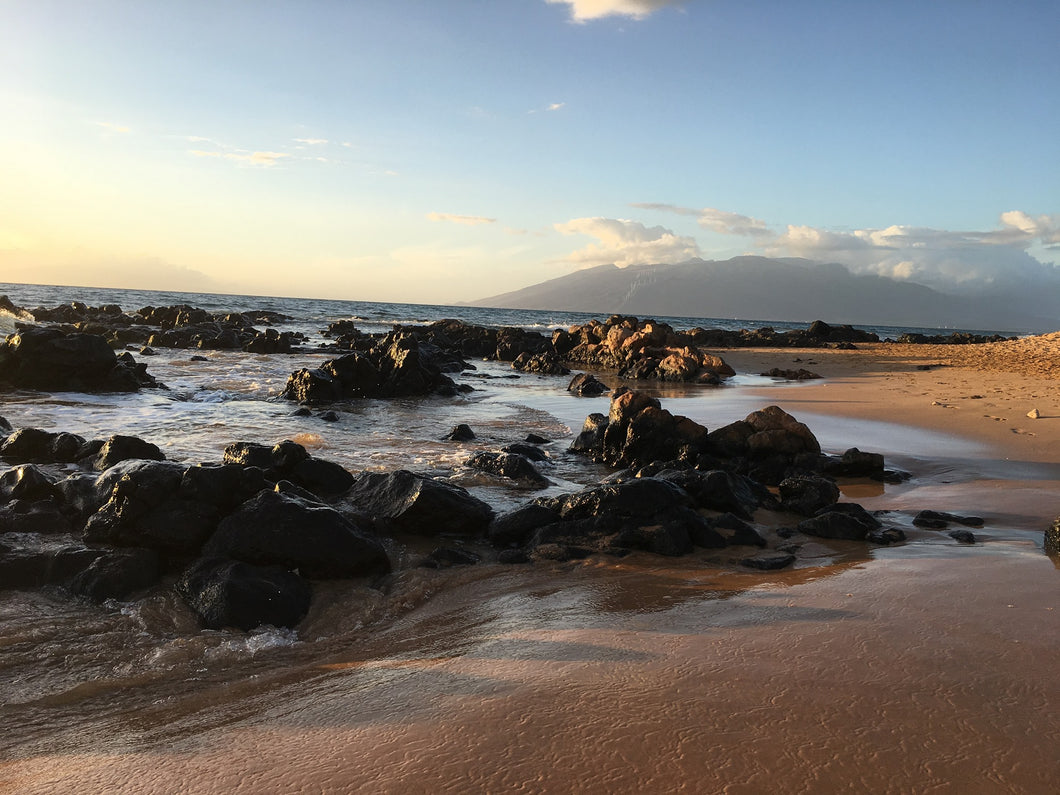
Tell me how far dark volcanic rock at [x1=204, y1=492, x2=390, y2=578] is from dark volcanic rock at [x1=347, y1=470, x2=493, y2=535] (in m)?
0.92

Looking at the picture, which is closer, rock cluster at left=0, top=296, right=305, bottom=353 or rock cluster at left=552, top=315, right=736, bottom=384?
rock cluster at left=552, top=315, right=736, bottom=384

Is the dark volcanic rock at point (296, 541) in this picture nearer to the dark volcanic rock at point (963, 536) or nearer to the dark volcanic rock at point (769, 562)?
the dark volcanic rock at point (769, 562)

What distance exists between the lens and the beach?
267cm

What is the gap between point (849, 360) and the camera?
30.8 m

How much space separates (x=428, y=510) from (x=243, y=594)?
7.32 ft

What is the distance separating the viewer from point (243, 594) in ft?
15.4

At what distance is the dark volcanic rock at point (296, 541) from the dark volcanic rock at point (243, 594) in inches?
8.3

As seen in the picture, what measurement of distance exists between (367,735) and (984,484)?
27.2 feet

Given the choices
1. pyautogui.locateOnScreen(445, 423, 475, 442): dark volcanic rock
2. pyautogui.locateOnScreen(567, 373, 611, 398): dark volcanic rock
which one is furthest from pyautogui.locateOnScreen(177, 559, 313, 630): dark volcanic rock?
pyautogui.locateOnScreen(567, 373, 611, 398): dark volcanic rock

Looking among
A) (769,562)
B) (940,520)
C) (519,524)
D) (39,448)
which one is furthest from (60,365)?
(940,520)

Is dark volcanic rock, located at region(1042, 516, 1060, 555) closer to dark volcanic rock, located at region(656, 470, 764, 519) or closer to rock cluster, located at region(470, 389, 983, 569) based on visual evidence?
rock cluster, located at region(470, 389, 983, 569)

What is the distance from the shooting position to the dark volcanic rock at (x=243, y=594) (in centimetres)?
457

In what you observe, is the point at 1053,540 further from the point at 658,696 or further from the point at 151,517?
the point at 151,517

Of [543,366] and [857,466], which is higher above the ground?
[543,366]
